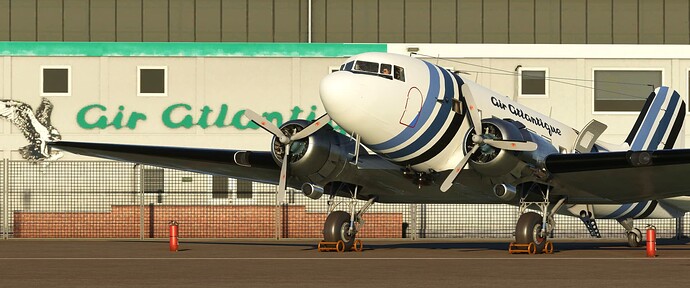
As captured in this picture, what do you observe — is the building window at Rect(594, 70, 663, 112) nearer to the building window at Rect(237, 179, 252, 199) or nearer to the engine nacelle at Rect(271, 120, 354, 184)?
the building window at Rect(237, 179, 252, 199)

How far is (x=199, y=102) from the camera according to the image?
5147 centimetres

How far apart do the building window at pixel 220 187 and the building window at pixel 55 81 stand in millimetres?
8850

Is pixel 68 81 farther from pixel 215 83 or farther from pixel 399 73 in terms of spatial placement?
pixel 399 73

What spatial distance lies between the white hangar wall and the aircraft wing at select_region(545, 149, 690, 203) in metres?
21.3

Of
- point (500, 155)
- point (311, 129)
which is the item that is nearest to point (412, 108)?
point (500, 155)

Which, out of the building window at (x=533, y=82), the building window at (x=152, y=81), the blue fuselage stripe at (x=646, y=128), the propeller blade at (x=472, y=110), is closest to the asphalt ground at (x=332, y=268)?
the propeller blade at (x=472, y=110)

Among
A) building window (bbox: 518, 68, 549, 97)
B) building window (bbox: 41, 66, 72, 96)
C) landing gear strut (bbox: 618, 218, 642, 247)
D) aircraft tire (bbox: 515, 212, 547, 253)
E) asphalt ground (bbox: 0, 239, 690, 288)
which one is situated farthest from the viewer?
building window (bbox: 518, 68, 549, 97)

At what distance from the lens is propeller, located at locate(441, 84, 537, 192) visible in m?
27.1

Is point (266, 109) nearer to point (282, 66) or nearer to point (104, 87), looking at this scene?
point (282, 66)

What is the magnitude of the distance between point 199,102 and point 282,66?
411 cm

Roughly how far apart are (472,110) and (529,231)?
3389 mm

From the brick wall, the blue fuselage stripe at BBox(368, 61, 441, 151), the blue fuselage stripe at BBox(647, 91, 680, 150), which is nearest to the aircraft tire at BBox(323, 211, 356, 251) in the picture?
the blue fuselage stripe at BBox(368, 61, 441, 151)

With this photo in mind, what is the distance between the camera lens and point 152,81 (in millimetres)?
51688

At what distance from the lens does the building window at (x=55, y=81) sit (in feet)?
168
